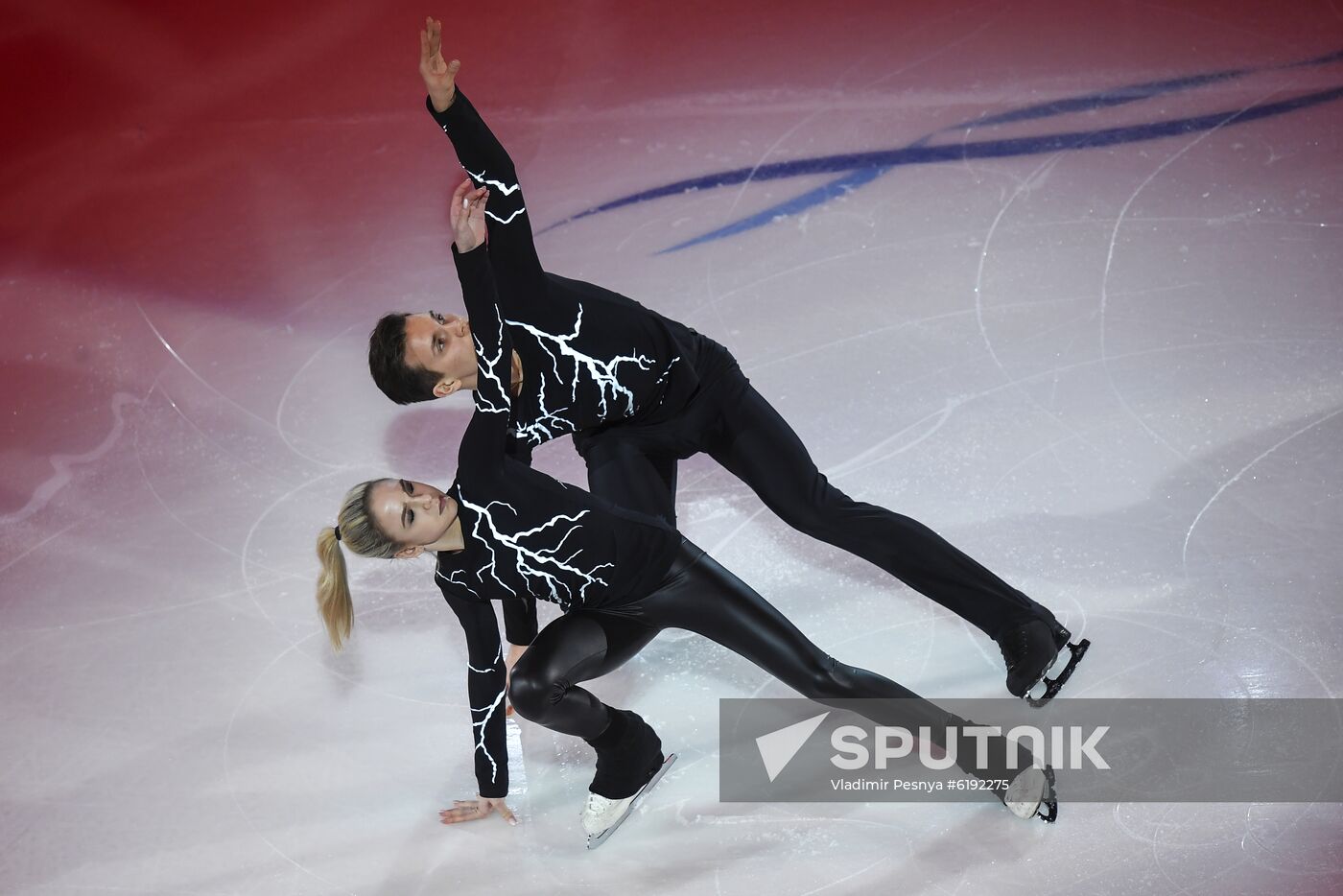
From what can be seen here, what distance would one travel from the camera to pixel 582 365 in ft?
10.6

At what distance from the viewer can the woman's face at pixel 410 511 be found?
9.39 ft

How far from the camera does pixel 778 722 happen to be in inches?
138

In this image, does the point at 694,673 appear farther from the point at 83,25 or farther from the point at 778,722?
the point at 83,25

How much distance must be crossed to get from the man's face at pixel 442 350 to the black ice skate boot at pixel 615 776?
2.87ft

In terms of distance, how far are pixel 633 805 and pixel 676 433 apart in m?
0.93

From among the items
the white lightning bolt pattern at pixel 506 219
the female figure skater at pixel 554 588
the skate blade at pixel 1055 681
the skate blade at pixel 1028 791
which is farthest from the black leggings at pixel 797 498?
the white lightning bolt pattern at pixel 506 219

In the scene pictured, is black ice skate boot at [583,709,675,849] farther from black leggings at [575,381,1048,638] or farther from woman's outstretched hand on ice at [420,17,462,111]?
woman's outstretched hand on ice at [420,17,462,111]

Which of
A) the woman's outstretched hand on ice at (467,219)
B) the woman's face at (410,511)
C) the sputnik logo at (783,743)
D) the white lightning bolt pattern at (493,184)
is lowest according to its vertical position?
the sputnik logo at (783,743)

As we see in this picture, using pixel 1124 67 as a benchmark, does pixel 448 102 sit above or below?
below

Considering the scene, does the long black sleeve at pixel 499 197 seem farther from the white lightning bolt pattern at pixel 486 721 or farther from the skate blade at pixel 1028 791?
the skate blade at pixel 1028 791

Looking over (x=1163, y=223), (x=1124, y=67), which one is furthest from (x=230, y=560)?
(x=1124, y=67)

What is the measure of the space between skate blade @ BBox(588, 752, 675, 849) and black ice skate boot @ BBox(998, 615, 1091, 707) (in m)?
0.88

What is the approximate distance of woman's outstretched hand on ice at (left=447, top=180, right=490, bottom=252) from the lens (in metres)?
2.88

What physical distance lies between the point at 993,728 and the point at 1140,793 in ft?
1.17
